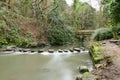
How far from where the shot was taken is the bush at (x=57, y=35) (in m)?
22.1

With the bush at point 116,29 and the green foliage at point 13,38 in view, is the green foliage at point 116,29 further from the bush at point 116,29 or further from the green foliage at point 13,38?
the green foliage at point 13,38

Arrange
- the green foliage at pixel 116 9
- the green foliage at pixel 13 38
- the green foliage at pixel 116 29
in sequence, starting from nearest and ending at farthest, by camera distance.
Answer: the green foliage at pixel 116 9 → the green foliage at pixel 116 29 → the green foliage at pixel 13 38

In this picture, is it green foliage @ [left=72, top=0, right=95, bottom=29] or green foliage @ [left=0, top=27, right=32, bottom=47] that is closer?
green foliage @ [left=0, top=27, right=32, bottom=47]

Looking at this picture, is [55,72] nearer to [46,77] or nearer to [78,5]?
[46,77]

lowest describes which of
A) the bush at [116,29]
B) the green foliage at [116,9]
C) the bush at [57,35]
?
the bush at [57,35]

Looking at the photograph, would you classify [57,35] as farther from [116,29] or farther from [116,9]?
[116,9]

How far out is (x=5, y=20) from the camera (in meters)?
19.0

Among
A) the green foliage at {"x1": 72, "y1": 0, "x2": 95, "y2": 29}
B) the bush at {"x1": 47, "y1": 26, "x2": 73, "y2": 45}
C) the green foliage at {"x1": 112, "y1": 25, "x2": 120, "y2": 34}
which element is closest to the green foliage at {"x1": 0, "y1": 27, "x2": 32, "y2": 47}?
the bush at {"x1": 47, "y1": 26, "x2": 73, "y2": 45}

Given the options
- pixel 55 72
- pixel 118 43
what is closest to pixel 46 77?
pixel 55 72

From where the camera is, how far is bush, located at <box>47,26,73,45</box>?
72.6ft

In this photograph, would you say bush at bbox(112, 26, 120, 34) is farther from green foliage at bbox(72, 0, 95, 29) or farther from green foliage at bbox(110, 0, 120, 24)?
green foliage at bbox(72, 0, 95, 29)

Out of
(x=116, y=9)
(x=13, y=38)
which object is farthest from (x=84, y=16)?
(x=116, y=9)

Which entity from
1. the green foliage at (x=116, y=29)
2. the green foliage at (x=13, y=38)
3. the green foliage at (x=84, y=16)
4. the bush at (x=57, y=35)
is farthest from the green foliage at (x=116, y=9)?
the green foliage at (x=84, y=16)

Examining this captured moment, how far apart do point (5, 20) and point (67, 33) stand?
24.3ft
